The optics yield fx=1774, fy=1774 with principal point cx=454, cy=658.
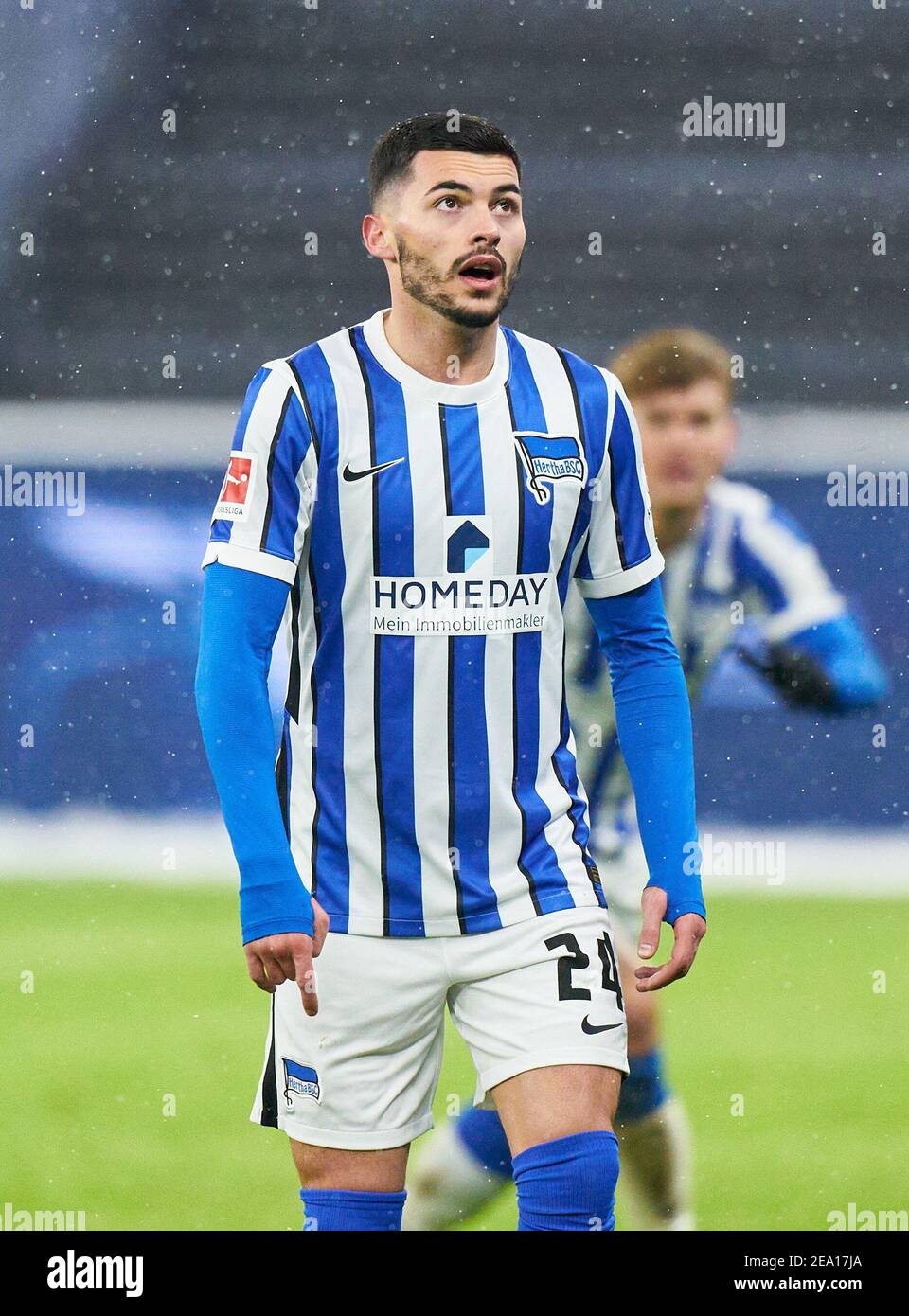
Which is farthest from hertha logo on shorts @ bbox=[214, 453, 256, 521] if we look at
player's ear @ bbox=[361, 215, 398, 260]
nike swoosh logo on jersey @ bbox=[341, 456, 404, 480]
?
player's ear @ bbox=[361, 215, 398, 260]

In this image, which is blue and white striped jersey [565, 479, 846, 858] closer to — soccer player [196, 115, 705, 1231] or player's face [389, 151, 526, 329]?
soccer player [196, 115, 705, 1231]

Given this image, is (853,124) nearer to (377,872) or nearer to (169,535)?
(169,535)

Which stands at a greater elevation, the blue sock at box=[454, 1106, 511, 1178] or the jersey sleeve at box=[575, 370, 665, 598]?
the jersey sleeve at box=[575, 370, 665, 598]

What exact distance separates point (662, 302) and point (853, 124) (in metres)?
0.91

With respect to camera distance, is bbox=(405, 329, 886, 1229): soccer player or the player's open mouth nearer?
the player's open mouth

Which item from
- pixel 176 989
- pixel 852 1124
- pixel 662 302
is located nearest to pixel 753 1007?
pixel 852 1124

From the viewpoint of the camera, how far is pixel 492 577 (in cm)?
236

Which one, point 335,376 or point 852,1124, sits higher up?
point 335,376

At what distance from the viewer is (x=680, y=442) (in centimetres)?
371

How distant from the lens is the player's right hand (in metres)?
2.17

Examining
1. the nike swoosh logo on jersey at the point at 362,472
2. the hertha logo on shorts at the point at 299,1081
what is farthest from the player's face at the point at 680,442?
the hertha logo on shorts at the point at 299,1081

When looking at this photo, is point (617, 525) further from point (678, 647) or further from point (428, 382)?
point (678, 647)

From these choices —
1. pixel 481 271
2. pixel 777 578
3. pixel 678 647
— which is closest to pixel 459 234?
pixel 481 271

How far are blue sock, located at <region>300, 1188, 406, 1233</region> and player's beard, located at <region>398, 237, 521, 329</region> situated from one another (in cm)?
119
